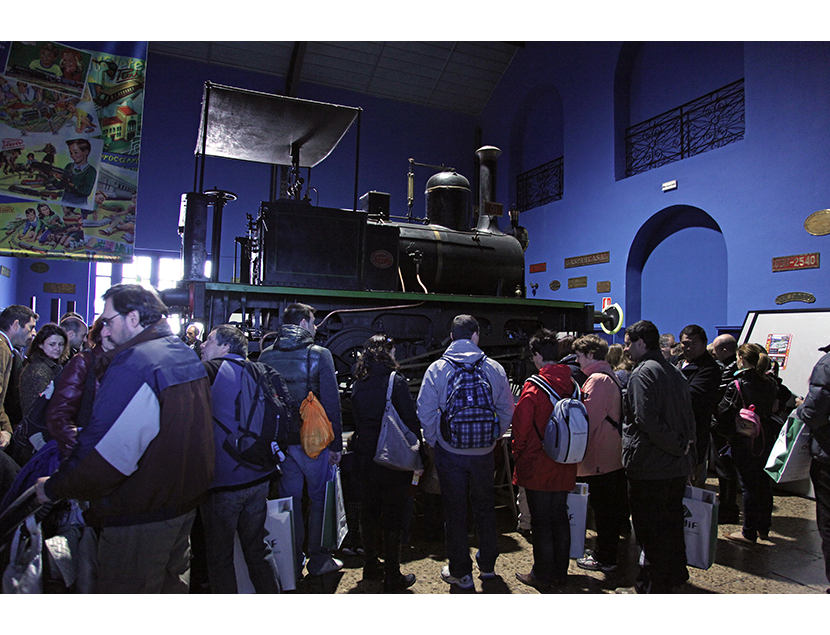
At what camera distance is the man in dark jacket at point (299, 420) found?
11.1 ft

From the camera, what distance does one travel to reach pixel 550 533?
133 inches

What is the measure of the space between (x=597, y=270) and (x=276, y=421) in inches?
402

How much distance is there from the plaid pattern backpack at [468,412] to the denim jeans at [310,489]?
34.4 inches

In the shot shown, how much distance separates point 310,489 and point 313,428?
474mm

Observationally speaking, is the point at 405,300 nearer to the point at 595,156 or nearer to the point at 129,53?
the point at 129,53

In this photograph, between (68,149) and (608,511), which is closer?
(608,511)

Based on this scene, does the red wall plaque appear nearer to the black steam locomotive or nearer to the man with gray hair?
the black steam locomotive

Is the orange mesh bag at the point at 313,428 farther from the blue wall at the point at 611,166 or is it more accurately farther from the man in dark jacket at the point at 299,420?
the blue wall at the point at 611,166

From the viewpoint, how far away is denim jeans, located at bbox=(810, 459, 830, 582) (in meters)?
3.16

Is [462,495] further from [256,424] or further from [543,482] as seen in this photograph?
[256,424]

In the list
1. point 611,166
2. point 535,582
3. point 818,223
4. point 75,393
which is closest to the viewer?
point 75,393

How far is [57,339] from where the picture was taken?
3783mm

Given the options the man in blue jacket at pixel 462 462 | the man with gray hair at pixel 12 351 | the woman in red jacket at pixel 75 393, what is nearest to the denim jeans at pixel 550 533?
the man in blue jacket at pixel 462 462

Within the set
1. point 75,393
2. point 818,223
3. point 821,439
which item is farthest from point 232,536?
point 818,223
